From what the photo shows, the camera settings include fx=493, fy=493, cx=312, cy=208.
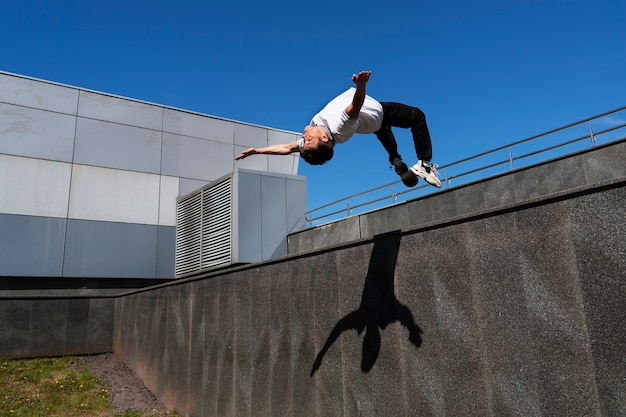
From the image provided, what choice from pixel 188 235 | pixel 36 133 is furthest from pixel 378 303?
pixel 36 133

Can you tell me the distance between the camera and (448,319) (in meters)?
4.83

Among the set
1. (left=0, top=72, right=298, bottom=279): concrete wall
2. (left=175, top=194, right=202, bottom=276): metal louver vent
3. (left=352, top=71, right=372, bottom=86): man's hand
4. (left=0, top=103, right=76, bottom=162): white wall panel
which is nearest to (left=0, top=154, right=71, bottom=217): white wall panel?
(left=0, top=72, right=298, bottom=279): concrete wall

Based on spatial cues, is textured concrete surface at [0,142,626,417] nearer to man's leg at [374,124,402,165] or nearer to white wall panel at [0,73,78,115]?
man's leg at [374,124,402,165]

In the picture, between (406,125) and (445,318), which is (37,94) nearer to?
(406,125)

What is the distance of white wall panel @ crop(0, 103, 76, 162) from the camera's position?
15.1m

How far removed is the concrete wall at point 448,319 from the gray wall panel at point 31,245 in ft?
29.3

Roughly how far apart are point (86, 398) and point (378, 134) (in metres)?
9.26

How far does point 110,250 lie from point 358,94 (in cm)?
1349

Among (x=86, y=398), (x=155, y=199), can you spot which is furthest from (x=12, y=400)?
(x=155, y=199)

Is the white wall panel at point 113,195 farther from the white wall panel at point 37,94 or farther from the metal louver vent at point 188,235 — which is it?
the white wall panel at point 37,94

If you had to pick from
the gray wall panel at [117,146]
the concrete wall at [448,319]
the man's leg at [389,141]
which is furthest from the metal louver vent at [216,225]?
the man's leg at [389,141]

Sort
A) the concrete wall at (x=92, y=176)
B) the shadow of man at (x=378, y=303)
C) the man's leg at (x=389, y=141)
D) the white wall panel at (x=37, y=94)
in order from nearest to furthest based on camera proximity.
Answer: the shadow of man at (x=378, y=303) → the man's leg at (x=389, y=141) → the concrete wall at (x=92, y=176) → the white wall panel at (x=37, y=94)

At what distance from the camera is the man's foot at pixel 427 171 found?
5676 millimetres

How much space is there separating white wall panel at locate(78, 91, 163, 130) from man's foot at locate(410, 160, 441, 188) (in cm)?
1379
